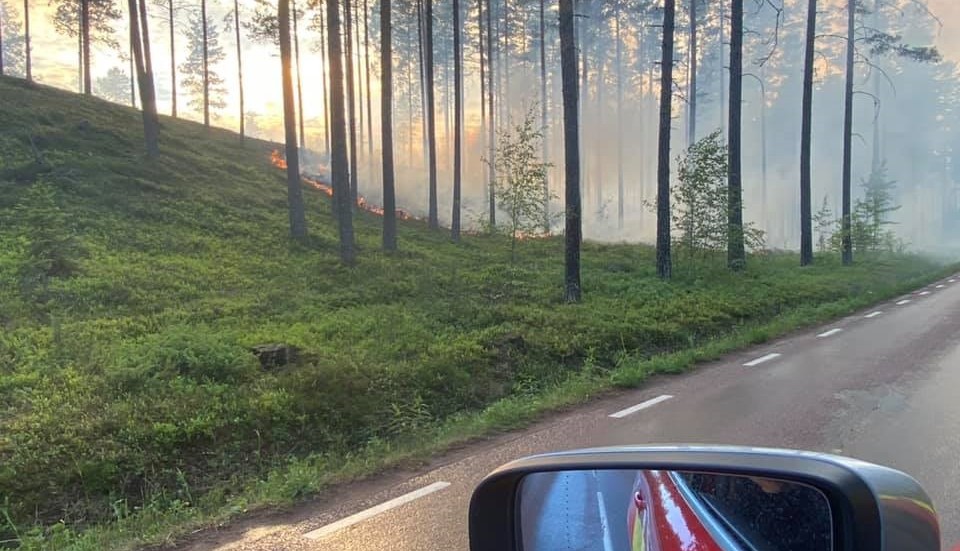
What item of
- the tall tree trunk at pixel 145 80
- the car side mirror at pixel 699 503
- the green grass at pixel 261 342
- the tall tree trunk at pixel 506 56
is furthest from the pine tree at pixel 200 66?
the car side mirror at pixel 699 503

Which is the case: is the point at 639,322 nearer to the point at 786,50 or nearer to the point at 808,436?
the point at 808,436

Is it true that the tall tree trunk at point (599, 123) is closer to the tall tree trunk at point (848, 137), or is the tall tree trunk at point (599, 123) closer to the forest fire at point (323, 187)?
the forest fire at point (323, 187)

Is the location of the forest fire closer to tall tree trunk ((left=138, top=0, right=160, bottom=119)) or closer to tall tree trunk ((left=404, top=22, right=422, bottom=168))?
tall tree trunk ((left=138, top=0, right=160, bottom=119))

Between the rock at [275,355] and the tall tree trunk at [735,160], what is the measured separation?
15217mm

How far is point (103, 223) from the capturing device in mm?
17828

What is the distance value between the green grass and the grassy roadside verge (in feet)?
0.10

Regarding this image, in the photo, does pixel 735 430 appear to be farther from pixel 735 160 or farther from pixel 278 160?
pixel 278 160

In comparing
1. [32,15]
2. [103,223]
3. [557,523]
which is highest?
[32,15]

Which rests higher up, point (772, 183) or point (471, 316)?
point (772, 183)

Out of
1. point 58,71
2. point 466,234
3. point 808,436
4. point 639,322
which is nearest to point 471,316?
point 639,322

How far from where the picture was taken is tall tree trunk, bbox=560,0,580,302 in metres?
14.0

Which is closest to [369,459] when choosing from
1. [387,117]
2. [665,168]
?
[665,168]

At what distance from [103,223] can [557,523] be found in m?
19.4

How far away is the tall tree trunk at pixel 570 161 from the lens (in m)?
14.0
